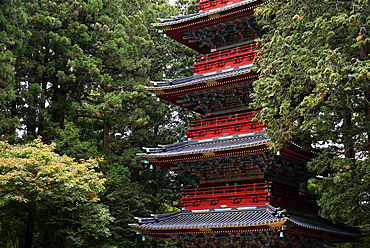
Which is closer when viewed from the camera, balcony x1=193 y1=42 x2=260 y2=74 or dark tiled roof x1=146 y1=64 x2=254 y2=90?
dark tiled roof x1=146 y1=64 x2=254 y2=90

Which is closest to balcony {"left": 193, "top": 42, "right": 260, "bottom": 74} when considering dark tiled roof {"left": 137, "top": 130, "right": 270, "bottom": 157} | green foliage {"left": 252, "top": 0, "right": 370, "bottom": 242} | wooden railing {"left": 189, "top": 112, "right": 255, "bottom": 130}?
wooden railing {"left": 189, "top": 112, "right": 255, "bottom": 130}

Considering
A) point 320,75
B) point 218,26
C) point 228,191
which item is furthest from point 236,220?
point 218,26

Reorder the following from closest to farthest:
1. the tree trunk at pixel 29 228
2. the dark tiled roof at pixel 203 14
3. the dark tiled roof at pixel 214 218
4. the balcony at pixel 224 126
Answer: the dark tiled roof at pixel 214 218 < the balcony at pixel 224 126 < the dark tiled roof at pixel 203 14 < the tree trunk at pixel 29 228

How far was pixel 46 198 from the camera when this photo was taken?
16.3 m

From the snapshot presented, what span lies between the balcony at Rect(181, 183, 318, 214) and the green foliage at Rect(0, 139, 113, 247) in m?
4.20

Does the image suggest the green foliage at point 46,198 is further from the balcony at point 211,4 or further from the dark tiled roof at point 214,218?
the balcony at point 211,4

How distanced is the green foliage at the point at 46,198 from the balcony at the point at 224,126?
4632 mm

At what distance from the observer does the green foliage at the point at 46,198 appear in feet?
49.9

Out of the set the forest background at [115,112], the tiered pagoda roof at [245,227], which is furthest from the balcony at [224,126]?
the tiered pagoda roof at [245,227]

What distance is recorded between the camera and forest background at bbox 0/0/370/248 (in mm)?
11523

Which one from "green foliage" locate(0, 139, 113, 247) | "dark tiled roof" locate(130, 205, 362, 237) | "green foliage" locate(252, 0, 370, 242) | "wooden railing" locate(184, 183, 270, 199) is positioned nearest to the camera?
"green foliage" locate(252, 0, 370, 242)

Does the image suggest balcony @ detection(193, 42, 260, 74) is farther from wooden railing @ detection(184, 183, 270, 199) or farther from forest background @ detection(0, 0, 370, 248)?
wooden railing @ detection(184, 183, 270, 199)

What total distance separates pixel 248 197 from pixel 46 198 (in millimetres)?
8149

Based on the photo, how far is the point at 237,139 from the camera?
1573 centimetres
